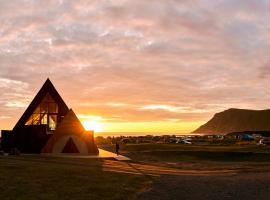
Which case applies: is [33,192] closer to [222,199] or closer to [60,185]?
[60,185]

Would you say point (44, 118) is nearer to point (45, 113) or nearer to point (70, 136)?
point (45, 113)

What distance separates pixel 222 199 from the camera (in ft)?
56.4

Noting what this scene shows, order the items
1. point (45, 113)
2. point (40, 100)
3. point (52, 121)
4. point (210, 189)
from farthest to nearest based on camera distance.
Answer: point (52, 121)
point (45, 113)
point (40, 100)
point (210, 189)

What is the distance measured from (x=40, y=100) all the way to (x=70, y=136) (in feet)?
18.7

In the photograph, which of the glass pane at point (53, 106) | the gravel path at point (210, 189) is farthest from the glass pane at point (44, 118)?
the gravel path at point (210, 189)

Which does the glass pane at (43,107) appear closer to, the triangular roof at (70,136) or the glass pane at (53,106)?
the glass pane at (53,106)

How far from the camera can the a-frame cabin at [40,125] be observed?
145ft

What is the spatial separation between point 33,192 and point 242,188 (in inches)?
410

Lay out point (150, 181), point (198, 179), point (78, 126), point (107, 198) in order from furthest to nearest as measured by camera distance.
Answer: point (78, 126)
point (198, 179)
point (150, 181)
point (107, 198)

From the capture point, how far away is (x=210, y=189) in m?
19.7

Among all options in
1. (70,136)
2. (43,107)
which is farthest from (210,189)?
(43,107)

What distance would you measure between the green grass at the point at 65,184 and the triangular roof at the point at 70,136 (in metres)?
20.4

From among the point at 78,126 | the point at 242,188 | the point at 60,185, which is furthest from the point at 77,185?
the point at 78,126

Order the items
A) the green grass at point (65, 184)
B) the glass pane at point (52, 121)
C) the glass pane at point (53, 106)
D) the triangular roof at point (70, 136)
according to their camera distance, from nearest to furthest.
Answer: the green grass at point (65, 184) < the triangular roof at point (70, 136) < the glass pane at point (53, 106) < the glass pane at point (52, 121)
